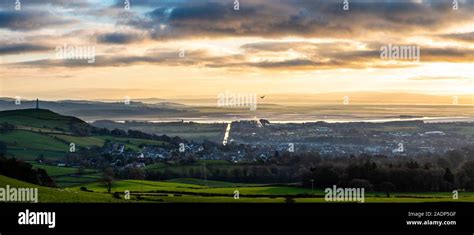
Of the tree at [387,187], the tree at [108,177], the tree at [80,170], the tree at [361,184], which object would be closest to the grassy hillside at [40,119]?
the tree at [80,170]

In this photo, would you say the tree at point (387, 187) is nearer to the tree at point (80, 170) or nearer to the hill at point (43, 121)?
the tree at point (80, 170)

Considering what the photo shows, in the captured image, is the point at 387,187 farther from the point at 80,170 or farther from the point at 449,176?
the point at 80,170

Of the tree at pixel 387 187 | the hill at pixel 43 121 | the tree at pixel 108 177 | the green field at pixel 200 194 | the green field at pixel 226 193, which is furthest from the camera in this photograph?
the hill at pixel 43 121

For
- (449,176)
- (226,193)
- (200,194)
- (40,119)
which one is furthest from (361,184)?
(40,119)

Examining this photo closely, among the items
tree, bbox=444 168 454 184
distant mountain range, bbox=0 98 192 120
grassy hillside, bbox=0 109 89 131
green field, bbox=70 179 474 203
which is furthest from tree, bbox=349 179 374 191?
grassy hillside, bbox=0 109 89 131

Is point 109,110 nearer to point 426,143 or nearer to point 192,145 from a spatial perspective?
point 192,145

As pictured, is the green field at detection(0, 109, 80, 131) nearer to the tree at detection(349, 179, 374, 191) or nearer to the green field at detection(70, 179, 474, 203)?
the green field at detection(70, 179, 474, 203)

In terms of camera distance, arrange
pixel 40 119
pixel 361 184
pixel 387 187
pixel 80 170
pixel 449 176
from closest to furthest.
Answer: pixel 361 184 → pixel 387 187 → pixel 449 176 → pixel 80 170 → pixel 40 119

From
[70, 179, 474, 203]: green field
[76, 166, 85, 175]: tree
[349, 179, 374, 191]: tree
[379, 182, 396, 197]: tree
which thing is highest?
[349, 179, 374, 191]: tree
